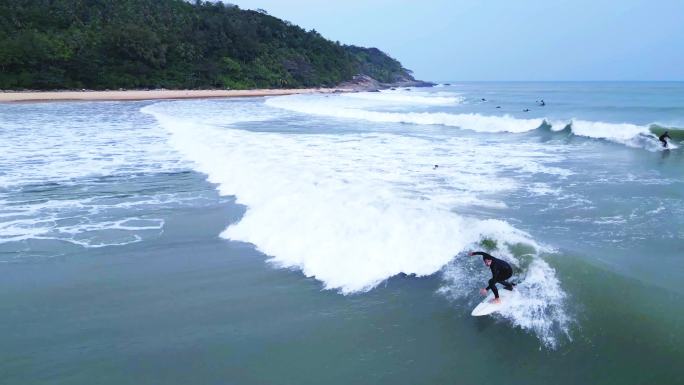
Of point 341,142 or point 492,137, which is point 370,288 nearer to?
point 341,142

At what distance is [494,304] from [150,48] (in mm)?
80619

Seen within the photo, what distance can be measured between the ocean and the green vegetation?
6014 cm

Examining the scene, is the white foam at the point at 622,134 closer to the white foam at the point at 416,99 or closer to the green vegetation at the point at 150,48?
the white foam at the point at 416,99

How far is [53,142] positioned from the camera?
20.2m

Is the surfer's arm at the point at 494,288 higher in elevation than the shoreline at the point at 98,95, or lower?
lower

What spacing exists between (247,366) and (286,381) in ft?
1.61

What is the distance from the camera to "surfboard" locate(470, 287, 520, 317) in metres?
5.66

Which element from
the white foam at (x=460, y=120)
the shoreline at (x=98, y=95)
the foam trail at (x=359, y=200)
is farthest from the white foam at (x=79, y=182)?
the shoreline at (x=98, y=95)

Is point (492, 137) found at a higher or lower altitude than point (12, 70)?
lower

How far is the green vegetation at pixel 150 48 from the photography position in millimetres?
64062

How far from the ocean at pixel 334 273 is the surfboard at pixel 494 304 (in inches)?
4.1

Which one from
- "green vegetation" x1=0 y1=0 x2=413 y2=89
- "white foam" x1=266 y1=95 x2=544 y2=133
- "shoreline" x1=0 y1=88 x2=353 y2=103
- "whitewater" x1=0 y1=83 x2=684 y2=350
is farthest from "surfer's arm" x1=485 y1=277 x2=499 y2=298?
"green vegetation" x1=0 y1=0 x2=413 y2=89

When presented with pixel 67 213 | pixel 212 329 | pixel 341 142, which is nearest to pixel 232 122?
pixel 341 142

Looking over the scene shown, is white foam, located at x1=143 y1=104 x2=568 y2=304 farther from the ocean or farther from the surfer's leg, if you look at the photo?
the surfer's leg
